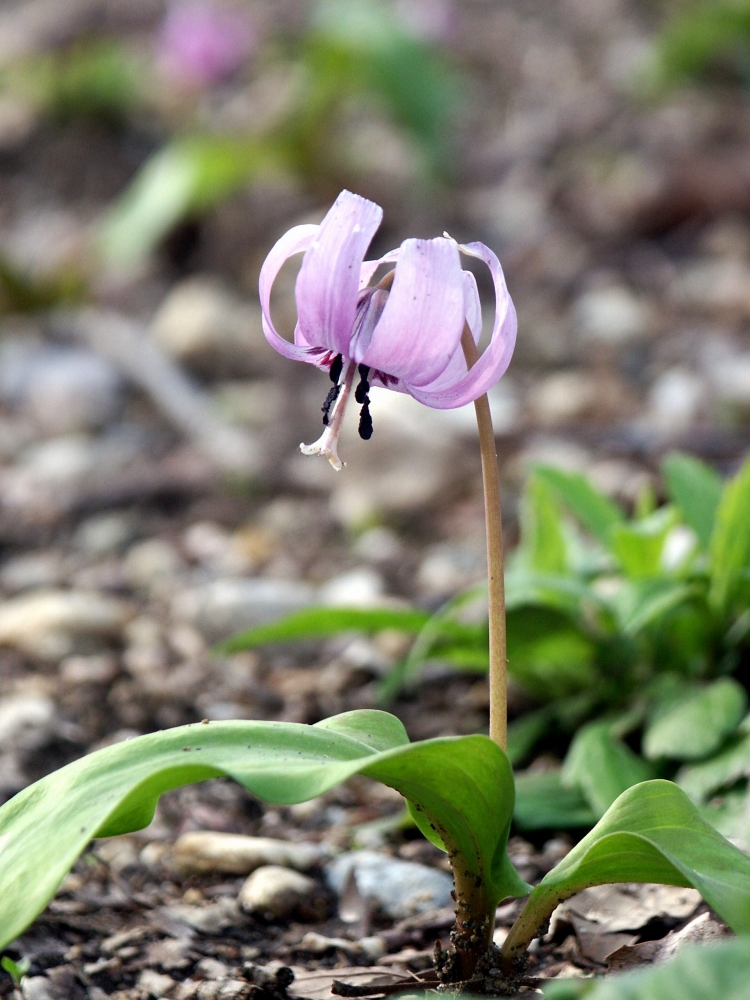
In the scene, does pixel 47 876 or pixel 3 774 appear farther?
pixel 3 774

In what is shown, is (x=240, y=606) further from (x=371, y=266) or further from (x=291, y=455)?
(x=371, y=266)

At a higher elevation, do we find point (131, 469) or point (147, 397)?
point (147, 397)

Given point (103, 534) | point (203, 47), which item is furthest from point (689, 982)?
point (203, 47)

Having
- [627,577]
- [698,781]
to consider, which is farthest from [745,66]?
[698,781]

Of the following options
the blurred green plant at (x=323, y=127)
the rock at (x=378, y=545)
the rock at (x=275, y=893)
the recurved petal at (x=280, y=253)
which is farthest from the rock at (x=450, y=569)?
the blurred green plant at (x=323, y=127)

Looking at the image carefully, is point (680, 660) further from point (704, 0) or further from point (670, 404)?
point (704, 0)

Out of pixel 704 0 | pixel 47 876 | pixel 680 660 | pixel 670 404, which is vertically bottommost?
pixel 47 876

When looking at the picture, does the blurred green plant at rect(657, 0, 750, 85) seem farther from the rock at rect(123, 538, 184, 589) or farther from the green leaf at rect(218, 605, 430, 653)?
the green leaf at rect(218, 605, 430, 653)

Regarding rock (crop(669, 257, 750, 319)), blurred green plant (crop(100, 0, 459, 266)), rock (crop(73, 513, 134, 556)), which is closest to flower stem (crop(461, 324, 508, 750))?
rock (crop(73, 513, 134, 556))

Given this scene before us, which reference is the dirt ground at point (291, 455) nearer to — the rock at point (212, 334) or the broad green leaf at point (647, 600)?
the rock at point (212, 334)
